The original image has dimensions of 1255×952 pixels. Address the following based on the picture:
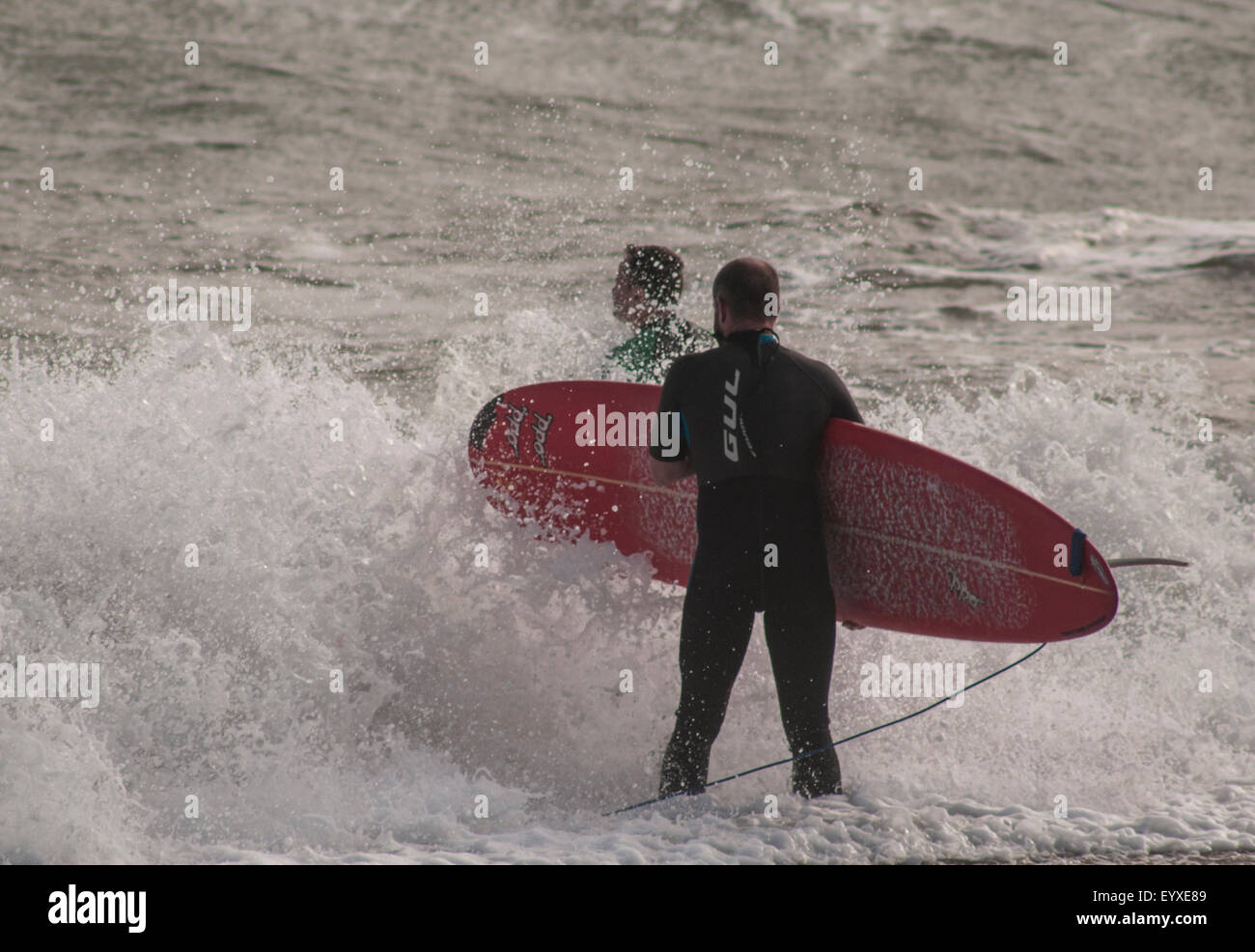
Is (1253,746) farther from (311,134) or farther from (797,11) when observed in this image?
(797,11)

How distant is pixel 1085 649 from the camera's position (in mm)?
4945

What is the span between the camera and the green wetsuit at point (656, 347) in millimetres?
4539

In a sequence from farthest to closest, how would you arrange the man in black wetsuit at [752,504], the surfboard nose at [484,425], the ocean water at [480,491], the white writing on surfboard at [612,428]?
the surfboard nose at [484,425] < the white writing on surfboard at [612,428] < the ocean water at [480,491] < the man in black wetsuit at [752,504]

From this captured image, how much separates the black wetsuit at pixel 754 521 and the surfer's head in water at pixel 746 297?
1.9 inches

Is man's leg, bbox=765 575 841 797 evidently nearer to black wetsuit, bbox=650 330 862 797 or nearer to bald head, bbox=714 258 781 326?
black wetsuit, bbox=650 330 862 797

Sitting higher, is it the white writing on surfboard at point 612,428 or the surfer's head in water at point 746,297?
the surfer's head in water at point 746,297

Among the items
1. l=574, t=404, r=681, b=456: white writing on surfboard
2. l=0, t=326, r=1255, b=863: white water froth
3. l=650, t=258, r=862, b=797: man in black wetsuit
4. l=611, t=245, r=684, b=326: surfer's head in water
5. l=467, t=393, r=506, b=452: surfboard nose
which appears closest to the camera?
l=650, t=258, r=862, b=797: man in black wetsuit

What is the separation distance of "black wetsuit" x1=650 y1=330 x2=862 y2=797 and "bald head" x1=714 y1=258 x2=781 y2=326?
6cm

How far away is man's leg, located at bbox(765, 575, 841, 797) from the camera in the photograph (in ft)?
11.2

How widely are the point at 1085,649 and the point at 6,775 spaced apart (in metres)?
3.85

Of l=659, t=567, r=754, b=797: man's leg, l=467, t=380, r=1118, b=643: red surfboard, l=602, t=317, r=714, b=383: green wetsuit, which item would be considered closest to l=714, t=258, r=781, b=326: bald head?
l=467, t=380, r=1118, b=643: red surfboard

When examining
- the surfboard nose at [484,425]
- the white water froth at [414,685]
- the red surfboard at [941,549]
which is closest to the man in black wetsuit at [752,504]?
the red surfboard at [941,549]

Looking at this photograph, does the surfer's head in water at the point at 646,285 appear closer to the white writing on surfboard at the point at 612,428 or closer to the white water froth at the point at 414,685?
the white writing on surfboard at the point at 612,428

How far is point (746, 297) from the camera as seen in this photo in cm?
345
